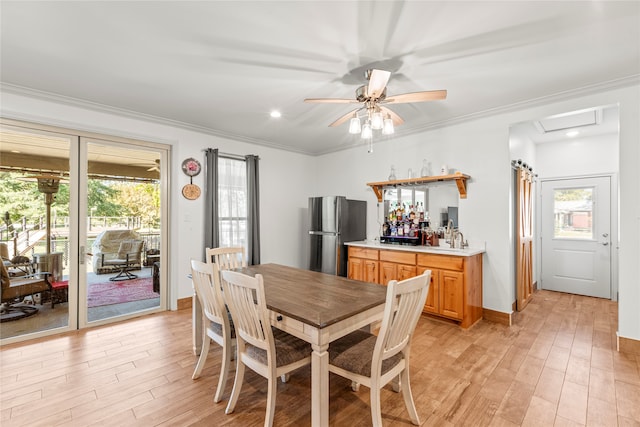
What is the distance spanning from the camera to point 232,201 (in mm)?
4531

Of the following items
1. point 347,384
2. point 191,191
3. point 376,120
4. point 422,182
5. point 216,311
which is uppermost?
point 376,120

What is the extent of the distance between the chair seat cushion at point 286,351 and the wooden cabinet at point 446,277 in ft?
7.07

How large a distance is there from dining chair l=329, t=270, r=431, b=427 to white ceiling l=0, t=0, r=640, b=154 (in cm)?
168

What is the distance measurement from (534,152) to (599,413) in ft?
14.1

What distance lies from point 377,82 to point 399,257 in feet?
7.76

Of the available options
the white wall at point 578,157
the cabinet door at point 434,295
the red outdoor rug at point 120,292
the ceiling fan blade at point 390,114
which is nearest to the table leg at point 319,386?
the ceiling fan blade at point 390,114

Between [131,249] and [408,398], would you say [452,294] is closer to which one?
[408,398]

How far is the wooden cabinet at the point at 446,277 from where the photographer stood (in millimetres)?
3266

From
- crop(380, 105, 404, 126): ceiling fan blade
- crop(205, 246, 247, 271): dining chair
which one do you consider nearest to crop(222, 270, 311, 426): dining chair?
crop(205, 246, 247, 271): dining chair

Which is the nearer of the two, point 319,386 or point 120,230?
point 319,386

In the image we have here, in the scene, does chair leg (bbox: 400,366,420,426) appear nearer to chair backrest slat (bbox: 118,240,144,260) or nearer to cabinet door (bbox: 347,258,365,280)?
cabinet door (bbox: 347,258,365,280)


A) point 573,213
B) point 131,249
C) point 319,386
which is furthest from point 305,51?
point 573,213

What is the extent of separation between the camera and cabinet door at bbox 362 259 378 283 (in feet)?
13.3

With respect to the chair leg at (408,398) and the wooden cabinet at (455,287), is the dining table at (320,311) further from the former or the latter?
the wooden cabinet at (455,287)
